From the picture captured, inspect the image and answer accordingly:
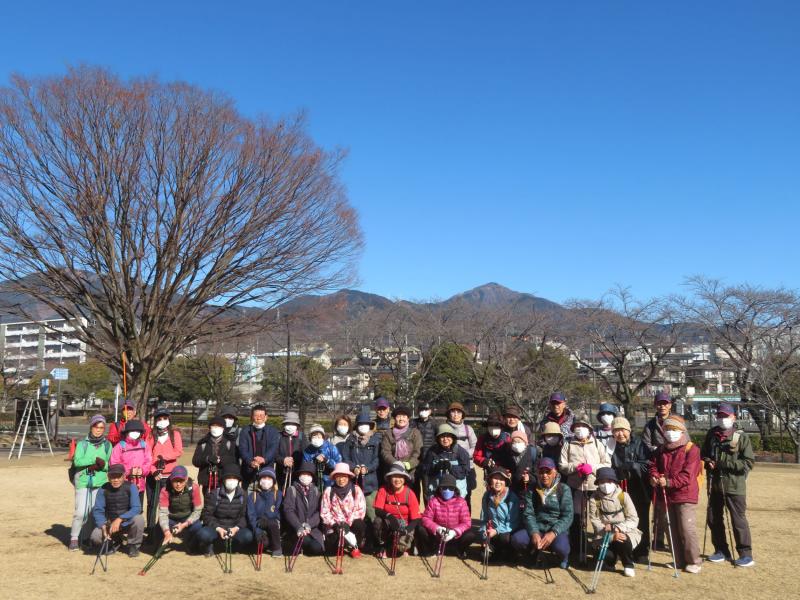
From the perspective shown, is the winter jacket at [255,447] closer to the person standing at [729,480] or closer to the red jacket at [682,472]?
the red jacket at [682,472]

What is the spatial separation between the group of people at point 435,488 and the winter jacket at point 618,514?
0.01m

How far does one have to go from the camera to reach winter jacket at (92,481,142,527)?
667 cm

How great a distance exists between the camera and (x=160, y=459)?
744cm

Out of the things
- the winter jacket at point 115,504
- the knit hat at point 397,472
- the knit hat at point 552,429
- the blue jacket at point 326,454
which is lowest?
the winter jacket at point 115,504

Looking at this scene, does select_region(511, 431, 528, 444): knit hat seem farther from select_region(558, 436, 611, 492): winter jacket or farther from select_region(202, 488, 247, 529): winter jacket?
select_region(202, 488, 247, 529): winter jacket

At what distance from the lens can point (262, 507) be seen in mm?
6797

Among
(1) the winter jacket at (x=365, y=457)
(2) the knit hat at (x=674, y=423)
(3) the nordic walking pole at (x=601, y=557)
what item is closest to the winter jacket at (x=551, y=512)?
(3) the nordic walking pole at (x=601, y=557)

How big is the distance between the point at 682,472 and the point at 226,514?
4.32m

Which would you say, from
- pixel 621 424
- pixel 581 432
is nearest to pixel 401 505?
pixel 581 432

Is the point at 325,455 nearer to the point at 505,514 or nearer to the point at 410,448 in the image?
the point at 410,448

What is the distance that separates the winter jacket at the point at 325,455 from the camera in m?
7.36

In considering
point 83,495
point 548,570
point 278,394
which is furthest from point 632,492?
point 278,394

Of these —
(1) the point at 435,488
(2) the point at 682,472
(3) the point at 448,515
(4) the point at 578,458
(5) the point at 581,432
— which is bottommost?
(3) the point at 448,515

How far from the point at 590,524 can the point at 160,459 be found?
4.56m
